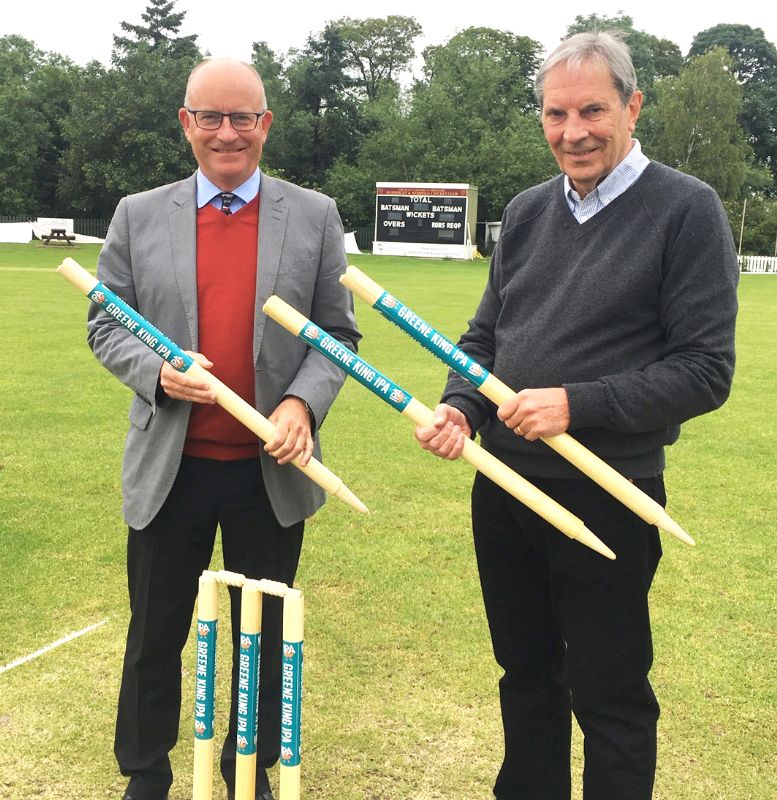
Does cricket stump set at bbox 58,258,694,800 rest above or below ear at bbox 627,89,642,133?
below

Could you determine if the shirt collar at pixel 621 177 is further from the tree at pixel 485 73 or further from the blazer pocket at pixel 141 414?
the tree at pixel 485 73

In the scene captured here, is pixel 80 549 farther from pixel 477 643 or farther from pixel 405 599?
pixel 477 643

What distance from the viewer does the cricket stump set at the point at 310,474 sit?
2045 millimetres

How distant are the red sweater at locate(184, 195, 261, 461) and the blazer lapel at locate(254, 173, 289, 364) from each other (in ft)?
0.11

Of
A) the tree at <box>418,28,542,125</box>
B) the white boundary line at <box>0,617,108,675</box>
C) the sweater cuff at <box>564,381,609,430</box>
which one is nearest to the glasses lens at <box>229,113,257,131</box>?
the sweater cuff at <box>564,381,609,430</box>

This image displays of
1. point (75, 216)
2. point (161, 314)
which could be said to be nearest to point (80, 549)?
point (161, 314)

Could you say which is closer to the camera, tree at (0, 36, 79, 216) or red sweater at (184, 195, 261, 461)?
red sweater at (184, 195, 261, 461)

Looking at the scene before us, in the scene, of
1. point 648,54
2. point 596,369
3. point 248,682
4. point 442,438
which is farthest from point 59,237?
point 648,54

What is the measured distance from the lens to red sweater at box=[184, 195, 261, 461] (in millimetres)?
2826

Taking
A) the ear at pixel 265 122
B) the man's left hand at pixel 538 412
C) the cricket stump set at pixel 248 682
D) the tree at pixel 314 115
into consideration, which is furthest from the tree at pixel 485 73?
the cricket stump set at pixel 248 682

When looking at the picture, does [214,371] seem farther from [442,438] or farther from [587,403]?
[587,403]

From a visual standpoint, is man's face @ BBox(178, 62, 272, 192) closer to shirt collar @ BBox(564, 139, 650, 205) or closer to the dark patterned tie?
the dark patterned tie

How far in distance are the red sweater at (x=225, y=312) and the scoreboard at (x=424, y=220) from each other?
39.0 metres

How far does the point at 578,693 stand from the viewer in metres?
2.59
